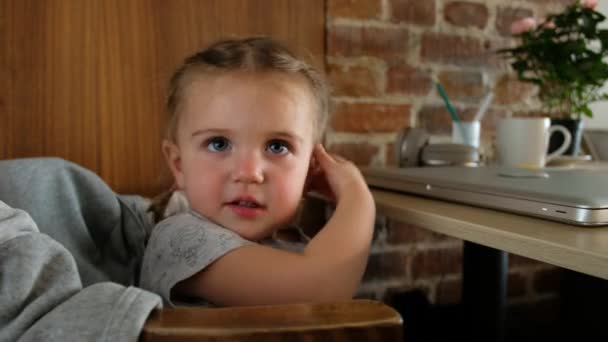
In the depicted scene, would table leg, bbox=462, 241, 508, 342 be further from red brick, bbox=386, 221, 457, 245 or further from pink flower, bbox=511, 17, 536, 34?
pink flower, bbox=511, 17, 536, 34

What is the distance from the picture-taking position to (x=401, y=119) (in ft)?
4.02

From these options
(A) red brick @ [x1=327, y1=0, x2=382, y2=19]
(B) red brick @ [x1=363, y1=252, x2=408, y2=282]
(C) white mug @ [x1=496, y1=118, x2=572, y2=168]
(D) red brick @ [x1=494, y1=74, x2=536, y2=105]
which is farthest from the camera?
(D) red brick @ [x1=494, y1=74, x2=536, y2=105]

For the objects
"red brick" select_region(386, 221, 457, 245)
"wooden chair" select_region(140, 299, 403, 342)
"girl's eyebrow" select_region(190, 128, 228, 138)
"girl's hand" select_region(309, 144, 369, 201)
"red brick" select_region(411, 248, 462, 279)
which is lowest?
"red brick" select_region(411, 248, 462, 279)

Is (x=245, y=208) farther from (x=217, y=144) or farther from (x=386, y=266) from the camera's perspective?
(x=386, y=266)

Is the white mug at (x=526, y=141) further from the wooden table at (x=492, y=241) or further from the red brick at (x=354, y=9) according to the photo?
the red brick at (x=354, y=9)

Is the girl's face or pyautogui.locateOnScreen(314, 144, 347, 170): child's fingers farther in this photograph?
pyautogui.locateOnScreen(314, 144, 347, 170): child's fingers

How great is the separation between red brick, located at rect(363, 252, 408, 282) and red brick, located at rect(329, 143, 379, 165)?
24cm

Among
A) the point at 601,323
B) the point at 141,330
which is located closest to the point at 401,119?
the point at 601,323

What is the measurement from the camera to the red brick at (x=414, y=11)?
1200 millimetres

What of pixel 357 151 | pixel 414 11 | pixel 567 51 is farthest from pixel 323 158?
pixel 567 51

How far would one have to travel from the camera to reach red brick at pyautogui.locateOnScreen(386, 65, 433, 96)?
1.21 metres

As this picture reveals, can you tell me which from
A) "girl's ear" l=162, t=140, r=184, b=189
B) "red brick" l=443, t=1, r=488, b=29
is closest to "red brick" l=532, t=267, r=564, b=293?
"red brick" l=443, t=1, r=488, b=29

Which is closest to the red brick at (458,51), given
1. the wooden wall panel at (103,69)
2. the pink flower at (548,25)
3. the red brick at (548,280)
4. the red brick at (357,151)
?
the pink flower at (548,25)

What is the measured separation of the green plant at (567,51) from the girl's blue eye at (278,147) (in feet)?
2.48
